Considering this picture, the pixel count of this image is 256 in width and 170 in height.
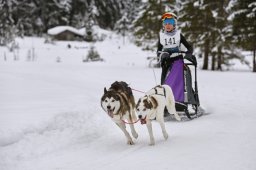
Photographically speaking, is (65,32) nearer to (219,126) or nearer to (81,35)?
(81,35)

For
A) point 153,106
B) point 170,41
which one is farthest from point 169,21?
point 153,106

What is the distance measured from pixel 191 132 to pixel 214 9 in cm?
1884

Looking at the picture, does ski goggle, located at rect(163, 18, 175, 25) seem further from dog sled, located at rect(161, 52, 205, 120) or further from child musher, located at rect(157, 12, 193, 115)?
dog sled, located at rect(161, 52, 205, 120)

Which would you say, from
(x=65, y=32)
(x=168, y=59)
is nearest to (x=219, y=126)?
(x=168, y=59)

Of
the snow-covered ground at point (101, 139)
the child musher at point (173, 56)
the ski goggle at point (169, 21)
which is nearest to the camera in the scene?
the snow-covered ground at point (101, 139)

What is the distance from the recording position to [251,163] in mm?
4855

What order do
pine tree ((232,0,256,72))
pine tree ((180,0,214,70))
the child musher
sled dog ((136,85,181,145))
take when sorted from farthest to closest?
pine tree ((180,0,214,70))
pine tree ((232,0,256,72))
the child musher
sled dog ((136,85,181,145))

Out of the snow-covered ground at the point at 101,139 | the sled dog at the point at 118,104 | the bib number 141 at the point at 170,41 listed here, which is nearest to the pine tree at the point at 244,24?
the snow-covered ground at the point at 101,139

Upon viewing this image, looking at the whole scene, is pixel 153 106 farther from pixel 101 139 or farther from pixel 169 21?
pixel 169 21

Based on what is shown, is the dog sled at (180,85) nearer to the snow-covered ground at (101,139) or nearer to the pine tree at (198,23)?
the snow-covered ground at (101,139)

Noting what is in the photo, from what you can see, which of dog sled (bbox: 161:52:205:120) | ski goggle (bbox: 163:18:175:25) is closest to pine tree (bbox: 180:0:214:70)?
dog sled (bbox: 161:52:205:120)

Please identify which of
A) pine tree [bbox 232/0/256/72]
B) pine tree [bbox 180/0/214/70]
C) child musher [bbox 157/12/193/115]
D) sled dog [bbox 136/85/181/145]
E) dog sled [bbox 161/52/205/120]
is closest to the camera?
sled dog [bbox 136/85/181/145]

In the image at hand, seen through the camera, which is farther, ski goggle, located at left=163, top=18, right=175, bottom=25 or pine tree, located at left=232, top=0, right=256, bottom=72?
pine tree, located at left=232, top=0, right=256, bottom=72

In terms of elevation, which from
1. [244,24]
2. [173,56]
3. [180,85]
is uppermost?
[244,24]
